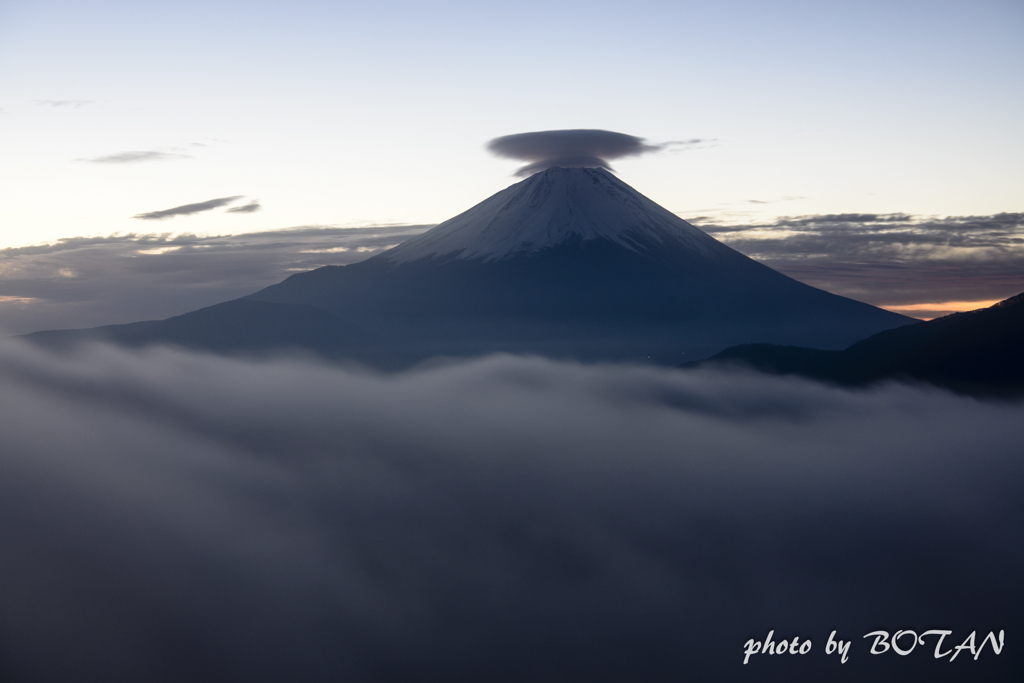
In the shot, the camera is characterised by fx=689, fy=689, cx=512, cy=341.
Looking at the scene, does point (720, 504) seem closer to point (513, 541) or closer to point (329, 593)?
point (513, 541)

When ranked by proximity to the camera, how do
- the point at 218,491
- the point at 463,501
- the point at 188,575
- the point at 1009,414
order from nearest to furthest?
the point at 188,575
the point at 1009,414
the point at 218,491
the point at 463,501

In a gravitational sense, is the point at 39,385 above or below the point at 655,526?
above

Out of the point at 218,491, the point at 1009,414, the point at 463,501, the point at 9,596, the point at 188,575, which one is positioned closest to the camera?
the point at 9,596

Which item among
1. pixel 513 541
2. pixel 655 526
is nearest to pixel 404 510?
pixel 513 541

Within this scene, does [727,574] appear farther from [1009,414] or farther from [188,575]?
[188,575]

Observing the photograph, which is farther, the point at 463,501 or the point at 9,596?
Result: the point at 463,501

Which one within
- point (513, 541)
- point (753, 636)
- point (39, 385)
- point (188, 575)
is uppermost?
point (39, 385)

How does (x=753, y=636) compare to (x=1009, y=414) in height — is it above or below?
below

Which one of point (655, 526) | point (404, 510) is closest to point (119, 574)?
point (404, 510)

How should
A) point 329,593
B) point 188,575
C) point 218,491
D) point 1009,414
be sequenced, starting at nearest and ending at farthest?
point 188,575 → point 329,593 → point 1009,414 → point 218,491
